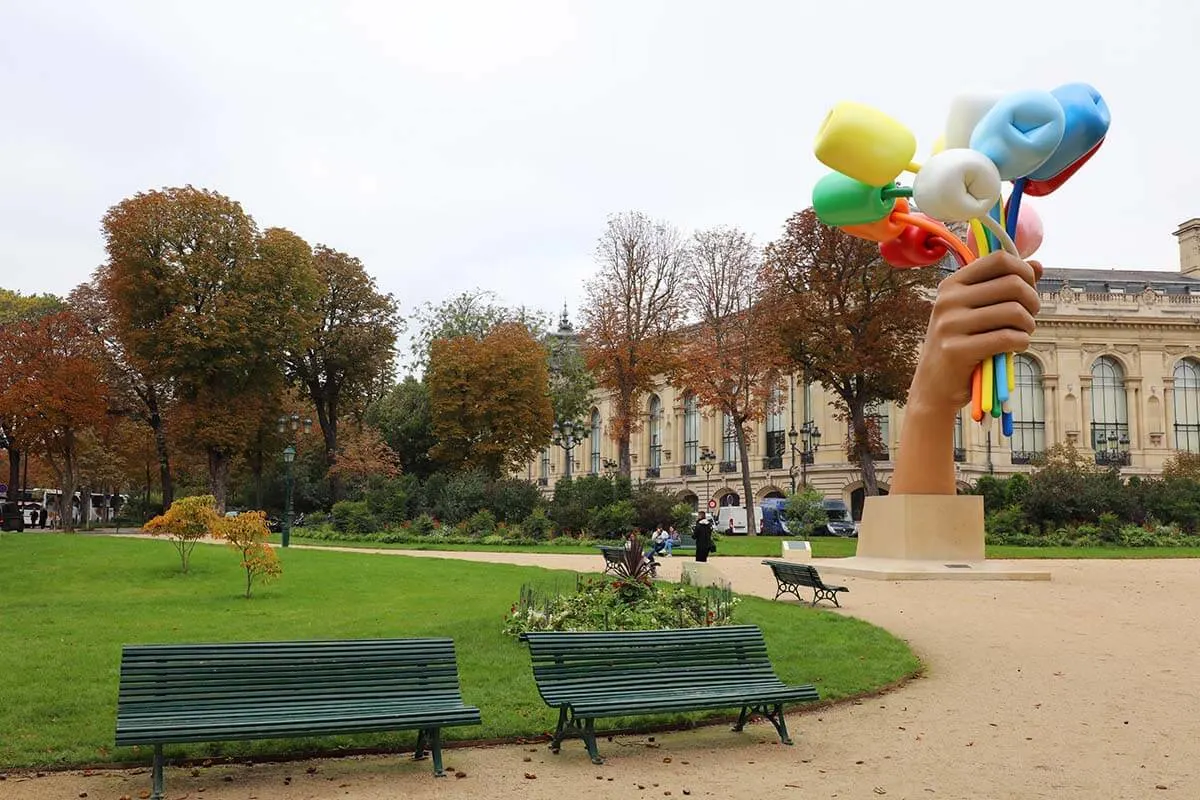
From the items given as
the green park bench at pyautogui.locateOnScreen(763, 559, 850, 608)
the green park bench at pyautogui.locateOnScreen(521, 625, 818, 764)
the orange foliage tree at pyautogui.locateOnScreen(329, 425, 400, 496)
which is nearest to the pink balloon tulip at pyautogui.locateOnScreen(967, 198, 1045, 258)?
the green park bench at pyautogui.locateOnScreen(763, 559, 850, 608)

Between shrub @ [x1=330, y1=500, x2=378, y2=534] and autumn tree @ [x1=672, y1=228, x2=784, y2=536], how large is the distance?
1430 cm

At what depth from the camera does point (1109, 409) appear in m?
60.0

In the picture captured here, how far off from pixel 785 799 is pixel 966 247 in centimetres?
1612

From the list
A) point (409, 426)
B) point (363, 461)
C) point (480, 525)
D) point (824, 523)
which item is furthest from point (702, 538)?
point (409, 426)

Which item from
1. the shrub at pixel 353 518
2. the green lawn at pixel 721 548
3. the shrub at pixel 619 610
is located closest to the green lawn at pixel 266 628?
the shrub at pixel 619 610

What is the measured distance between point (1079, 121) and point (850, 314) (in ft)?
63.7

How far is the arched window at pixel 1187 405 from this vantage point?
60.0 m

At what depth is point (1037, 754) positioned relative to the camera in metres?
6.70

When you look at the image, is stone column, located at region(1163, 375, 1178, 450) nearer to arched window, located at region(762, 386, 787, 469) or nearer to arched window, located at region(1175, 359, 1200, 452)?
arched window, located at region(1175, 359, 1200, 452)

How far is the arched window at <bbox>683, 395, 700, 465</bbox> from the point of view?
6594 cm

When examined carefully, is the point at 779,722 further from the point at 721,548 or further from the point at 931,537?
the point at 721,548

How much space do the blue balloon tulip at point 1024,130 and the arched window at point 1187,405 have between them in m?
52.3

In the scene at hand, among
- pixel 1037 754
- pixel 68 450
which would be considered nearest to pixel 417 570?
pixel 1037 754

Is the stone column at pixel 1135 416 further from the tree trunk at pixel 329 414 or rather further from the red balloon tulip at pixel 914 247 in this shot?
the tree trunk at pixel 329 414
